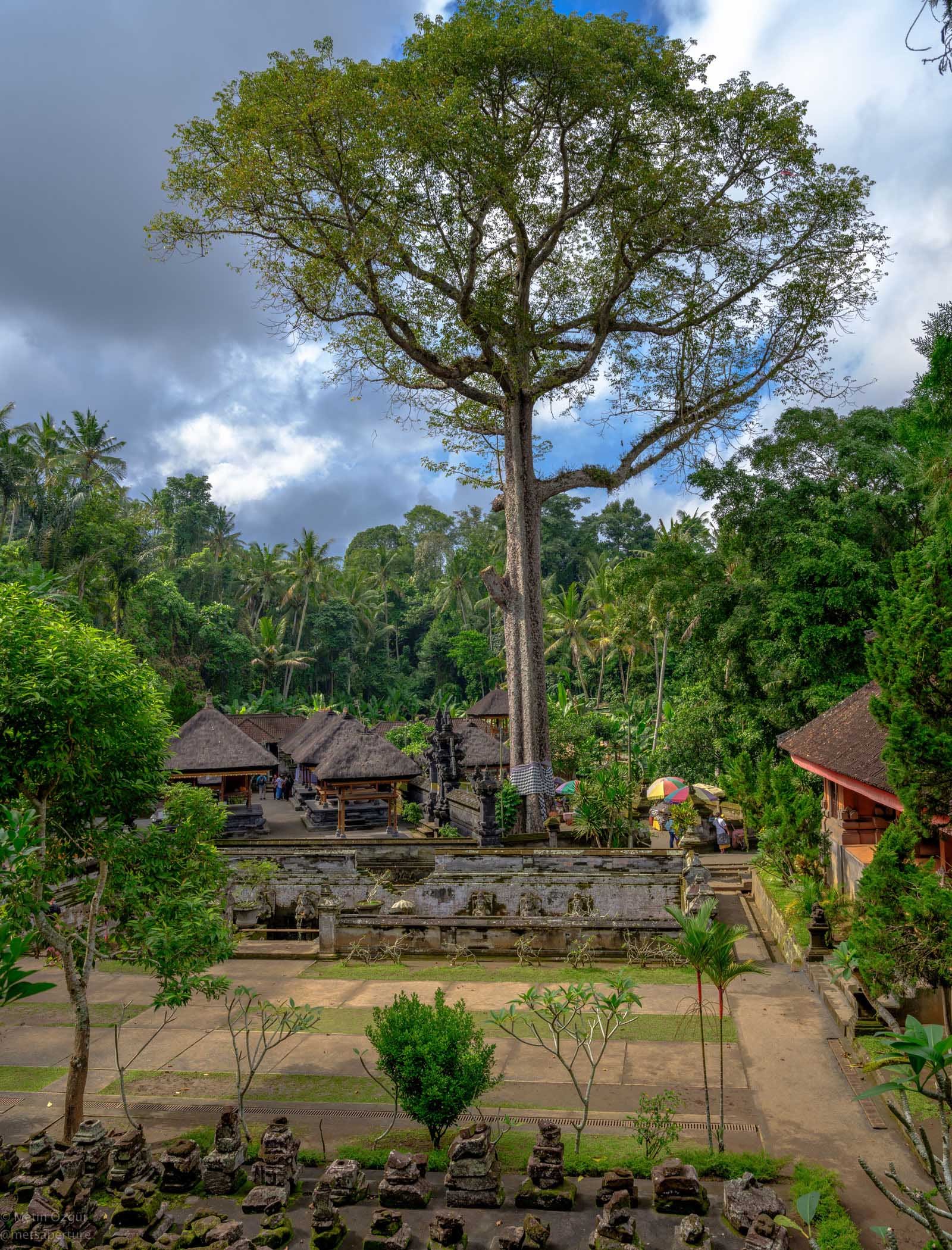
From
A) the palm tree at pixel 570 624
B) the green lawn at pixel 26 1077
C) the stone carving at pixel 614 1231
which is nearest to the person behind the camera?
the stone carving at pixel 614 1231

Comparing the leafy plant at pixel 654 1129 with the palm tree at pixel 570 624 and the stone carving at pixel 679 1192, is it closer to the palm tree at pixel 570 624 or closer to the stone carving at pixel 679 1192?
the stone carving at pixel 679 1192

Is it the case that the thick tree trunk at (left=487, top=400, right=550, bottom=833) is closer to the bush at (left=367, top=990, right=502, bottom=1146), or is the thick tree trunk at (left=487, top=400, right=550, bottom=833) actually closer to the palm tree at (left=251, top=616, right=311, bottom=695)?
the bush at (left=367, top=990, right=502, bottom=1146)

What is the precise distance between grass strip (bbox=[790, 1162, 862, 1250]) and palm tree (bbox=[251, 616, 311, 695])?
4260 centimetres

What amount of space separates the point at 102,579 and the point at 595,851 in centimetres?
2721

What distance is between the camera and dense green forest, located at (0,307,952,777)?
774 inches

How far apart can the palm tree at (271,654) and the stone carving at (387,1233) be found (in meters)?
42.1

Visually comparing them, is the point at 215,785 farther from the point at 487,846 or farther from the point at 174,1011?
the point at 174,1011

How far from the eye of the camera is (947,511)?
8.70m

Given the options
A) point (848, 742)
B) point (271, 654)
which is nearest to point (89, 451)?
point (271, 654)

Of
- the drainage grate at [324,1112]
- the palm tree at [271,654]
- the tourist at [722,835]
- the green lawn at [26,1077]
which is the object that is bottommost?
the green lawn at [26,1077]

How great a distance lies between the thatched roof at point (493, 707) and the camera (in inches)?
1361

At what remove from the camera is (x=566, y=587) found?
205 feet

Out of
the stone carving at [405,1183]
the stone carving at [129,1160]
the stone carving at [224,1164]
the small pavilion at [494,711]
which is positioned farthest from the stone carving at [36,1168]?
the small pavilion at [494,711]

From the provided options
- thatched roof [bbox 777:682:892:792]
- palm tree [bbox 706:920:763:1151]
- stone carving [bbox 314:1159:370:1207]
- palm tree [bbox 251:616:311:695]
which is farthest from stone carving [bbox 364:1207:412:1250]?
palm tree [bbox 251:616:311:695]
